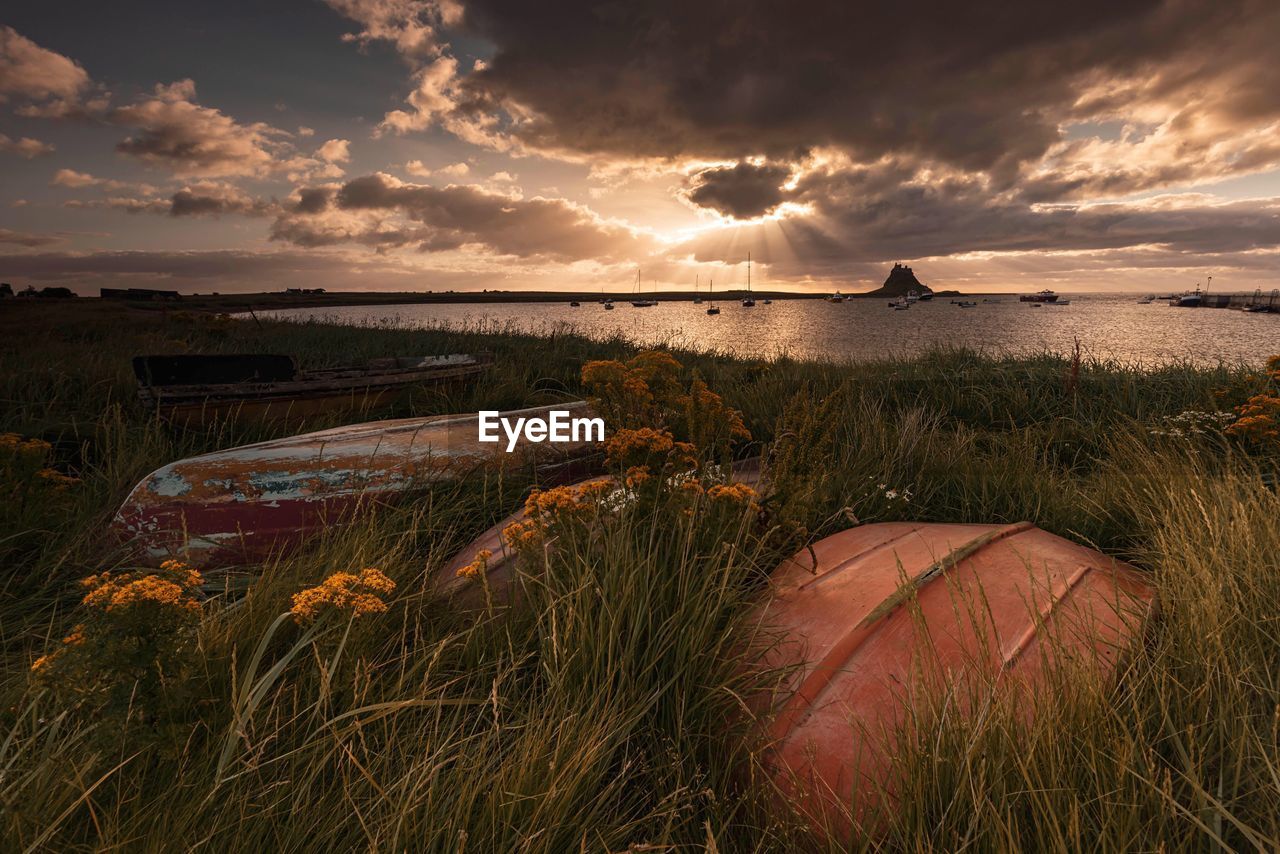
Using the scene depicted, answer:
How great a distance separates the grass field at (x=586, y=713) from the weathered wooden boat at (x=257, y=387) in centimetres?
289

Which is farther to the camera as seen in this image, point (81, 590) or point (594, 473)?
point (594, 473)

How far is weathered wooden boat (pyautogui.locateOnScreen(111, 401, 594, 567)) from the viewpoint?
12.3 feet

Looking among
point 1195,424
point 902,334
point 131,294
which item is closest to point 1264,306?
point 902,334

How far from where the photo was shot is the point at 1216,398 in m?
5.89

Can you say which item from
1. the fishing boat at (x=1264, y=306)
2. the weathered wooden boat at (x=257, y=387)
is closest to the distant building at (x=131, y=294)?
the weathered wooden boat at (x=257, y=387)

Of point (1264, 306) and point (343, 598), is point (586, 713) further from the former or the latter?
point (1264, 306)

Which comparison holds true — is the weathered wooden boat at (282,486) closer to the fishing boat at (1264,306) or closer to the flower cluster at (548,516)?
the flower cluster at (548,516)

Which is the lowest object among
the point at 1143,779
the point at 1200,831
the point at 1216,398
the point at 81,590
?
the point at 81,590

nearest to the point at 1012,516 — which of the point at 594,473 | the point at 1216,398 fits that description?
the point at 594,473

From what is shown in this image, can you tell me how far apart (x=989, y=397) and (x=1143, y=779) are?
7.43 m

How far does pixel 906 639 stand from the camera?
2111 mm

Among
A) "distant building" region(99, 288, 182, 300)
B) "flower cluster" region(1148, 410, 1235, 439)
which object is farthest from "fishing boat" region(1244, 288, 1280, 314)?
"distant building" region(99, 288, 182, 300)

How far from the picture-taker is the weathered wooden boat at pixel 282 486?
375 centimetres

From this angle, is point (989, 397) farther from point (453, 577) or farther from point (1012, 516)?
point (453, 577)
